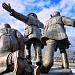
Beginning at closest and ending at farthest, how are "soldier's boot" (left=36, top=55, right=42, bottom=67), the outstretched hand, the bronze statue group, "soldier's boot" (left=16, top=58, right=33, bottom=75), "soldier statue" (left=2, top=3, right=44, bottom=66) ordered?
"soldier's boot" (left=16, top=58, right=33, bottom=75)
the bronze statue group
the outstretched hand
"soldier's boot" (left=36, top=55, right=42, bottom=67)
"soldier statue" (left=2, top=3, right=44, bottom=66)

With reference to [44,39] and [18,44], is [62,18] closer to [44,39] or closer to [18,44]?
[44,39]

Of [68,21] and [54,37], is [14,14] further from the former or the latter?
[68,21]

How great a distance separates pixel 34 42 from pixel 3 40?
2437 mm

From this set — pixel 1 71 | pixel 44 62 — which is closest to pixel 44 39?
pixel 44 62

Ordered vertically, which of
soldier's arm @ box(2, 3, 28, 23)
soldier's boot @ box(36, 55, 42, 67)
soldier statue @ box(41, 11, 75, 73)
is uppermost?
soldier's arm @ box(2, 3, 28, 23)

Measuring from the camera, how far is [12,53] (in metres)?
5.62

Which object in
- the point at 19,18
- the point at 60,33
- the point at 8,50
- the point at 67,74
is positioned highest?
the point at 19,18

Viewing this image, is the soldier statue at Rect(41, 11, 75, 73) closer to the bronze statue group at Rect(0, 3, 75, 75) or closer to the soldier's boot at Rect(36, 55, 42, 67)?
the bronze statue group at Rect(0, 3, 75, 75)

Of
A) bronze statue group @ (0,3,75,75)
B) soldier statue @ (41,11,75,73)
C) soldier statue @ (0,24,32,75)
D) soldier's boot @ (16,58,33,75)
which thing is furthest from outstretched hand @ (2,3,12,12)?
soldier's boot @ (16,58,33,75)

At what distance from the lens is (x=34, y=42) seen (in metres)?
8.66

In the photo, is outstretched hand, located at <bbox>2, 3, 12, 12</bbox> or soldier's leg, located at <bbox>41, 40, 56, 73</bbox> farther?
outstretched hand, located at <bbox>2, 3, 12, 12</bbox>

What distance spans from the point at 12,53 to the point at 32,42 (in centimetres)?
311

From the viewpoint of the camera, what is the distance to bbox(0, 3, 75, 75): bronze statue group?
559 centimetres

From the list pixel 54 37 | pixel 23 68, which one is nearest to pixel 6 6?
pixel 54 37
